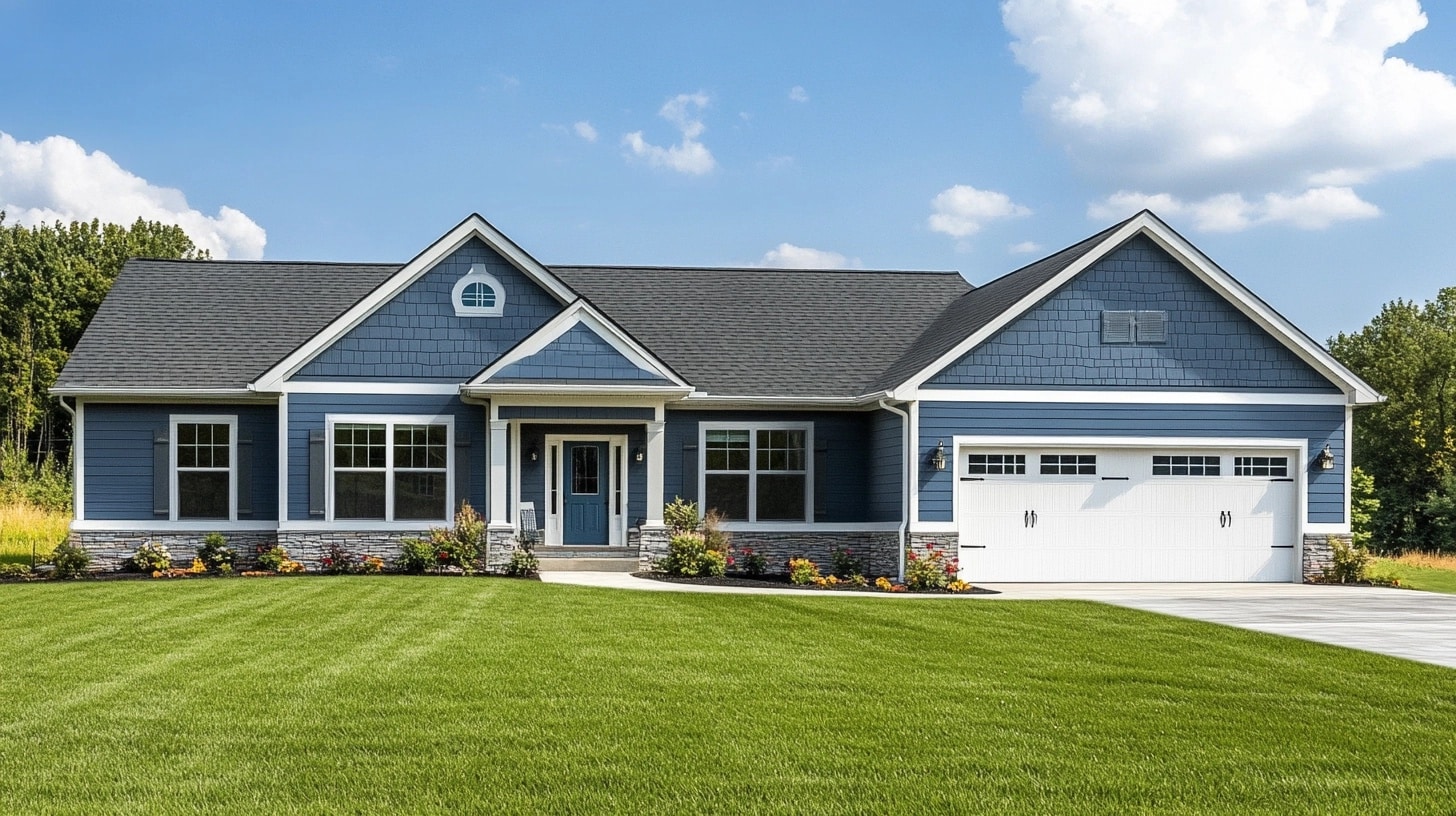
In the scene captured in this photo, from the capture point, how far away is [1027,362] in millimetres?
21016

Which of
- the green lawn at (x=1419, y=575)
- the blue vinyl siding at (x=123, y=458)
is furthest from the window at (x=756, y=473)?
the green lawn at (x=1419, y=575)

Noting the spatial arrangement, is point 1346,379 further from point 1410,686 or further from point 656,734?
point 656,734

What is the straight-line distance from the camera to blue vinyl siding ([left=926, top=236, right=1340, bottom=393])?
68.8 ft

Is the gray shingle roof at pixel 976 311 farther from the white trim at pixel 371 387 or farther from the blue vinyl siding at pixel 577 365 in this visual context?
the white trim at pixel 371 387

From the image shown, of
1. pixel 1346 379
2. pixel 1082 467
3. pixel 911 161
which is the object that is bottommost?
pixel 1082 467

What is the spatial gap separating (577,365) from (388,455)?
11.4 ft

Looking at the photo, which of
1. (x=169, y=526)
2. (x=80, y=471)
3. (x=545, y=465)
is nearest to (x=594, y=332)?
(x=545, y=465)

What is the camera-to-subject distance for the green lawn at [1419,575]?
2178 centimetres

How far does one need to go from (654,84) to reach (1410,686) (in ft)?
49.9

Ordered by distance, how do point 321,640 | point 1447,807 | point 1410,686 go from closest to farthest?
1. point 1447,807
2. point 1410,686
3. point 321,640

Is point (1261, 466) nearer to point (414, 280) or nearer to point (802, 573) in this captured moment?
point (802, 573)

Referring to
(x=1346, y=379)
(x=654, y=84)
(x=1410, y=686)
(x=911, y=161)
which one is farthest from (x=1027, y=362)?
(x=1410, y=686)

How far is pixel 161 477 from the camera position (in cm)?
2192

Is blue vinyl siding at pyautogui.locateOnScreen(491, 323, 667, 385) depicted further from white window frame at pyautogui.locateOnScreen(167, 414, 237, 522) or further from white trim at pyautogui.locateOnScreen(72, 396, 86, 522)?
white trim at pyautogui.locateOnScreen(72, 396, 86, 522)
